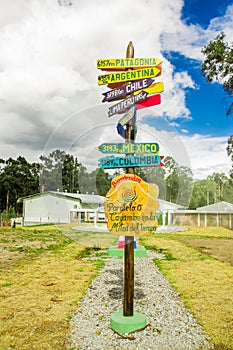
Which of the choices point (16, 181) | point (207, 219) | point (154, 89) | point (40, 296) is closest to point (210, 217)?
point (207, 219)

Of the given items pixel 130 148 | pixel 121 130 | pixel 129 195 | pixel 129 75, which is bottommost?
pixel 129 195

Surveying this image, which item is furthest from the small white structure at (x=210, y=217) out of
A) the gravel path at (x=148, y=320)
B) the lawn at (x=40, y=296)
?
the gravel path at (x=148, y=320)

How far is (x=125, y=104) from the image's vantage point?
4102 millimetres

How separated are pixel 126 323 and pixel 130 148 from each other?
2.20 metres

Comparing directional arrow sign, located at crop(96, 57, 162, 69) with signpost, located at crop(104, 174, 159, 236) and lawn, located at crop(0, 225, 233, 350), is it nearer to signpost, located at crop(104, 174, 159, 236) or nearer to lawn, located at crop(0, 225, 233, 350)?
signpost, located at crop(104, 174, 159, 236)

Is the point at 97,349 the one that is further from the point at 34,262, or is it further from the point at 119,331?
the point at 34,262

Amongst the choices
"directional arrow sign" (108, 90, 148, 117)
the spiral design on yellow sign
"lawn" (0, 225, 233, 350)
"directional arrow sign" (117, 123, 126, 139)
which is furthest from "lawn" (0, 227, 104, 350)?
"directional arrow sign" (108, 90, 148, 117)

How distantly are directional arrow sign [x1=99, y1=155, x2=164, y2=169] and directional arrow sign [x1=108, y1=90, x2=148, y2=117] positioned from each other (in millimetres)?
712

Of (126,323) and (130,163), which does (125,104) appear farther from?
(126,323)

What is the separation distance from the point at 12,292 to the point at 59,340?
7.74 feet

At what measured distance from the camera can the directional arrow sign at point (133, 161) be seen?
385 centimetres

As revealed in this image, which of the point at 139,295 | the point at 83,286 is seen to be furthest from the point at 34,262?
the point at 139,295

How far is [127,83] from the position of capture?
4.13m

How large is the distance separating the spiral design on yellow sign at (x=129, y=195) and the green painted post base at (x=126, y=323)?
1.53 metres
